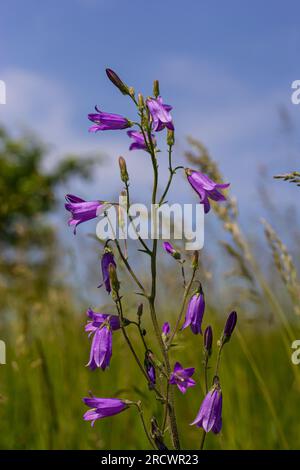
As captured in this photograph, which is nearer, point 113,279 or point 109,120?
point 113,279

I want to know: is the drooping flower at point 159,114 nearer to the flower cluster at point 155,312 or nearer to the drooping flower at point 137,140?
the flower cluster at point 155,312

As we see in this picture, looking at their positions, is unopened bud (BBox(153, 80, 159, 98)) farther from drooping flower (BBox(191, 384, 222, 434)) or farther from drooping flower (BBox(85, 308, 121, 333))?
drooping flower (BBox(191, 384, 222, 434))

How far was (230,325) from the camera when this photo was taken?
50.4 inches

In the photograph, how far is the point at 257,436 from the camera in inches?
117

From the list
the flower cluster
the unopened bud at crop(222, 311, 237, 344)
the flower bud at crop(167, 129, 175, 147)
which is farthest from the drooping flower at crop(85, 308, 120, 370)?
the flower bud at crop(167, 129, 175, 147)

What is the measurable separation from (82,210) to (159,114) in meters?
0.27

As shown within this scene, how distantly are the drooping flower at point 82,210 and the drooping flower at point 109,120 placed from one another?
0.20 metres

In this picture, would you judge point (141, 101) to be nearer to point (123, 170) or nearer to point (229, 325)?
point (123, 170)

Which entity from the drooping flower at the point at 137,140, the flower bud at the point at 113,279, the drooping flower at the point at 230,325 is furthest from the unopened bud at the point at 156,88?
the drooping flower at the point at 230,325

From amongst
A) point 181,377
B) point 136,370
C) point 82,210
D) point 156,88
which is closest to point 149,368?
point 181,377

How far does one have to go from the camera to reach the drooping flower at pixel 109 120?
1.38m

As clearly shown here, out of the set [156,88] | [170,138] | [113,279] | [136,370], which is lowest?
[136,370]

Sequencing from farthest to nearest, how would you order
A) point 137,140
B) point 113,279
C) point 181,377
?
point 137,140 → point 181,377 → point 113,279
